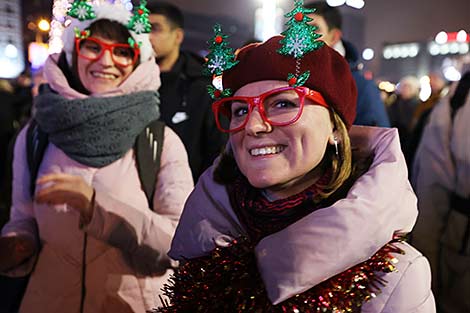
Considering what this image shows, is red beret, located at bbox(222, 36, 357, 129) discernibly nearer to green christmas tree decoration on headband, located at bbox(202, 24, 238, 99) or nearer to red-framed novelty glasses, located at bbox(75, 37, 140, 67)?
green christmas tree decoration on headband, located at bbox(202, 24, 238, 99)

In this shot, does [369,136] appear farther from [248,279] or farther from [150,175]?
[150,175]

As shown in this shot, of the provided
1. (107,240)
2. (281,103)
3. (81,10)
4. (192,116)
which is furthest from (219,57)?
(192,116)

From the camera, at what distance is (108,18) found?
2238 millimetres

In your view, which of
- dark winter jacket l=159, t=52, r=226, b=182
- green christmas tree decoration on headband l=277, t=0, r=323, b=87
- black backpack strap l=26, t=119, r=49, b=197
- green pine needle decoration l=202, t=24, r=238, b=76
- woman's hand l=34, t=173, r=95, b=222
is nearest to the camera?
green christmas tree decoration on headband l=277, t=0, r=323, b=87

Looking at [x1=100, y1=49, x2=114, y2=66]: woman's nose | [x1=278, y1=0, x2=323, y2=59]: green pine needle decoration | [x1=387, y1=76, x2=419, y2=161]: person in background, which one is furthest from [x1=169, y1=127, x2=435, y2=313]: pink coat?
[x1=387, y1=76, x2=419, y2=161]: person in background

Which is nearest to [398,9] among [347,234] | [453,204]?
[453,204]

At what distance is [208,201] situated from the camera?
1.55 metres

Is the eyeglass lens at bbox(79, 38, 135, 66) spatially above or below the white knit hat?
below

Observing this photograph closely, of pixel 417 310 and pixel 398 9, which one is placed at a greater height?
pixel 398 9

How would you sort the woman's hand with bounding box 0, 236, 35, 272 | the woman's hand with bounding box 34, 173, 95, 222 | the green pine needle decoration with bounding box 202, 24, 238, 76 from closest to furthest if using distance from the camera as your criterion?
the green pine needle decoration with bounding box 202, 24, 238, 76 < the woman's hand with bounding box 34, 173, 95, 222 < the woman's hand with bounding box 0, 236, 35, 272

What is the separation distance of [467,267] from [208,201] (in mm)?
1963

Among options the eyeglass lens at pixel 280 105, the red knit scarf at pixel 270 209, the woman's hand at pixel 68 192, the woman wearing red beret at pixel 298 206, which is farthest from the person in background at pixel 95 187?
the eyeglass lens at pixel 280 105

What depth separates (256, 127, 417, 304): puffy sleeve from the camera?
1211 mm

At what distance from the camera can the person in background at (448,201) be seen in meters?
2.79
